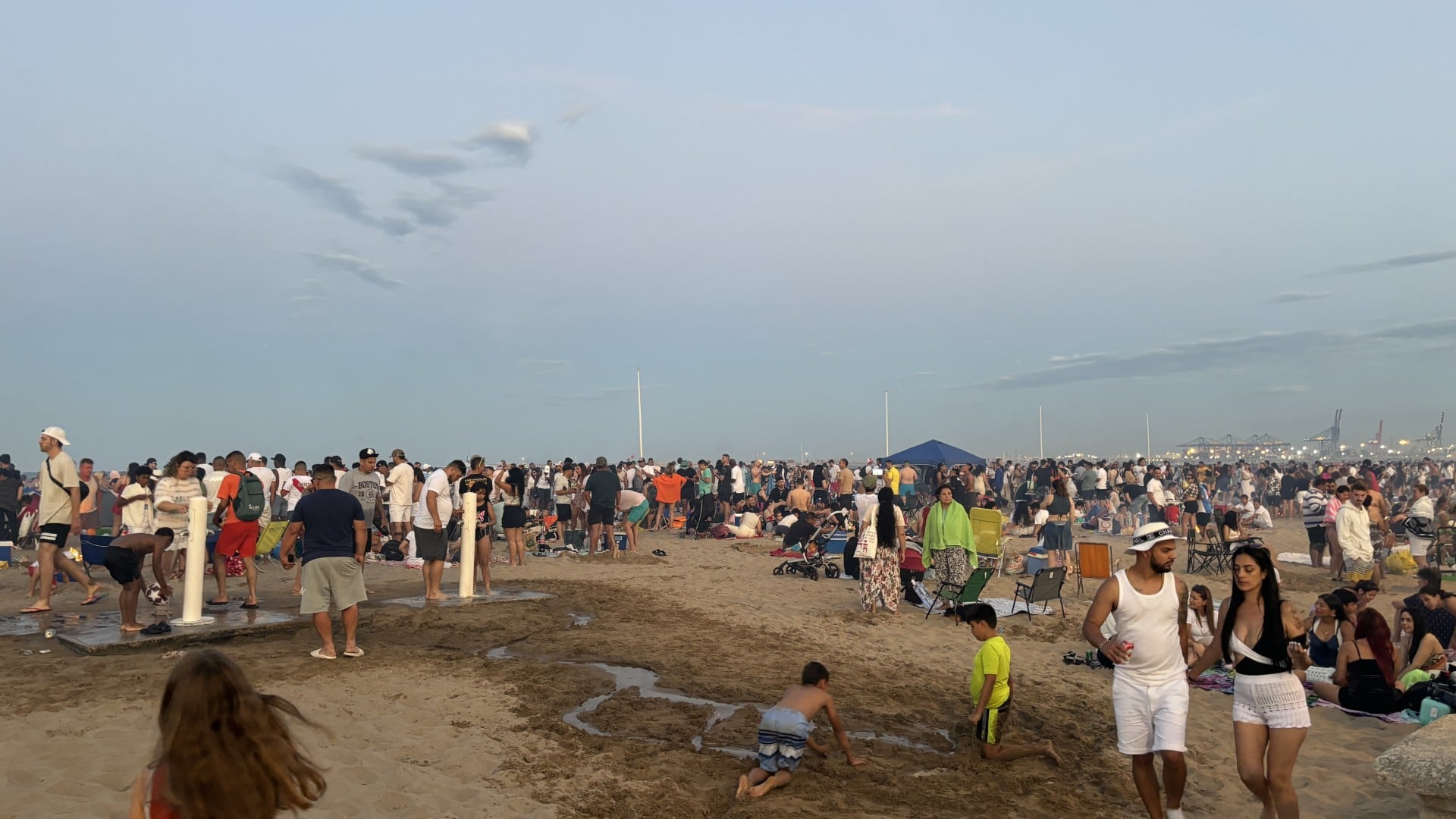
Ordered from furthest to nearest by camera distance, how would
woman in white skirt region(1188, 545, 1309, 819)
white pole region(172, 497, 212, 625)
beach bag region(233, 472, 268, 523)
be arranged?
beach bag region(233, 472, 268, 523), white pole region(172, 497, 212, 625), woman in white skirt region(1188, 545, 1309, 819)

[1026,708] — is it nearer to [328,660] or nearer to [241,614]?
[328,660]

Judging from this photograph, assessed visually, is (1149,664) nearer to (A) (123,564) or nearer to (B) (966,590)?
(B) (966,590)

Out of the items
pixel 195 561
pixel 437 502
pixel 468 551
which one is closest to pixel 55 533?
pixel 195 561

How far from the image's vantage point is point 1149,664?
474 cm

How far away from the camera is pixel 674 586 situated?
13570 millimetres

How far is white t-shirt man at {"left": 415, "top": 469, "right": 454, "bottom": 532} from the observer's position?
36.5ft

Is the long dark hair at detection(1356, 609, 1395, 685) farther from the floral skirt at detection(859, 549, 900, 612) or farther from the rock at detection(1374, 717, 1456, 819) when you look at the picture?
the floral skirt at detection(859, 549, 900, 612)

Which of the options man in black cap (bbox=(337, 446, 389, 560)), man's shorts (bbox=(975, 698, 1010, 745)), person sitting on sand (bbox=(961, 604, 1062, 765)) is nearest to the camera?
person sitting on sand (bbox=(961, 604, 1062, 765))

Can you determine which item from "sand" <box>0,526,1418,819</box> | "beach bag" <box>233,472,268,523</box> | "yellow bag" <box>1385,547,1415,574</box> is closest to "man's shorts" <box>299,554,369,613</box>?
"sand" <box>0,526,1418,819</box>

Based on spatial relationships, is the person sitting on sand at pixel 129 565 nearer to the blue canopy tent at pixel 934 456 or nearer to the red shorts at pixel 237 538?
the red shorts at pixel 237 538

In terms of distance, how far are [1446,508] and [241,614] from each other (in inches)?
760

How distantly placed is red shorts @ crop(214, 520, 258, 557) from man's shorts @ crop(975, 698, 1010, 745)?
7.83m

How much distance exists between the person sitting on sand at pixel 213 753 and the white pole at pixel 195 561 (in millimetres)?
6973

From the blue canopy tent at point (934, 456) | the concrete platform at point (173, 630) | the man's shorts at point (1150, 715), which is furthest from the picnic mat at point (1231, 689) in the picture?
the blue canopy tent at point (934, 456)
